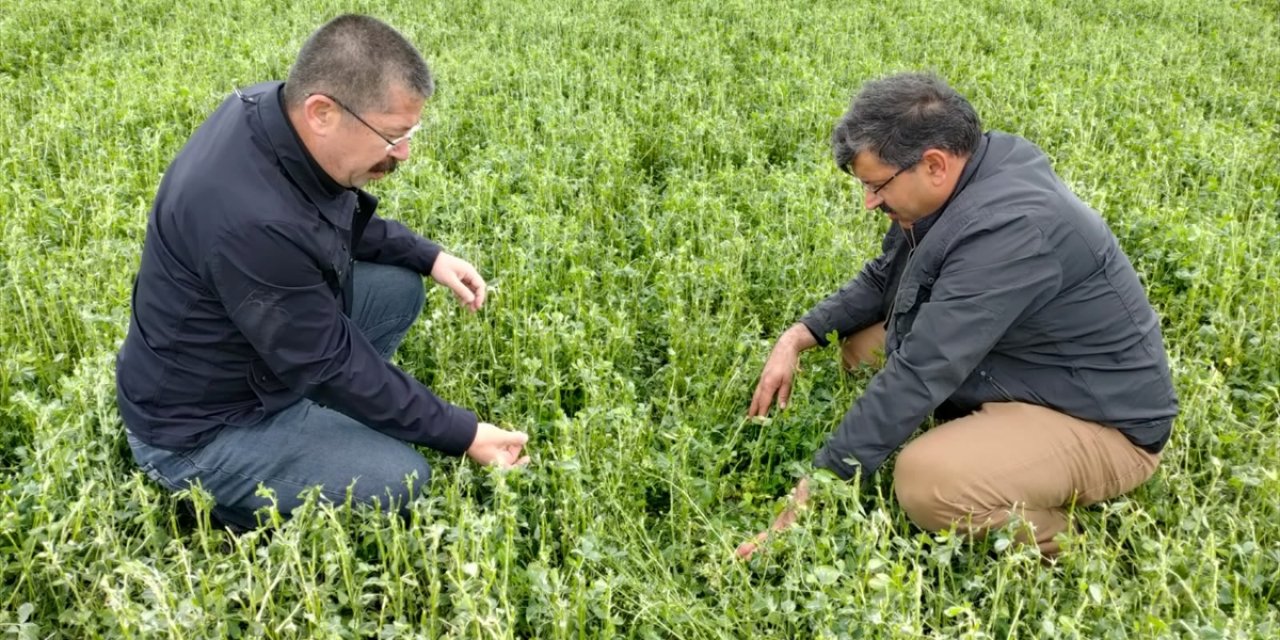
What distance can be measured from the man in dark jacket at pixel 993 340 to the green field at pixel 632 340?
0.19m

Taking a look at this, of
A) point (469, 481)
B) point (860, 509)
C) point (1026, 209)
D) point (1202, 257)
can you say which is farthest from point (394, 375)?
point (1202, 257)

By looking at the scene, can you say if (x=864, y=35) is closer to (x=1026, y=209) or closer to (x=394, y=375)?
(x=1026, y=209)

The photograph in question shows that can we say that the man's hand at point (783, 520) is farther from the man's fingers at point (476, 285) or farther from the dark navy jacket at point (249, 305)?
the man's fingers at point (476, 285)

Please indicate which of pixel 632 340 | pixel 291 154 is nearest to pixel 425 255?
pixel 632 340

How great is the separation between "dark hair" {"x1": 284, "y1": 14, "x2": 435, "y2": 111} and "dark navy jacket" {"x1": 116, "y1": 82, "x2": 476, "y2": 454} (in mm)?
156

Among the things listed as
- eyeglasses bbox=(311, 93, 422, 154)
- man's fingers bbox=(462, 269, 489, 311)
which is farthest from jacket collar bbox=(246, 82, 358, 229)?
man's fingers bbox=(462, 269, 489, 311)

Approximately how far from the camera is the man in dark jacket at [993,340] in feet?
9.45

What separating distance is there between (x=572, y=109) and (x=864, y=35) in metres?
3.62

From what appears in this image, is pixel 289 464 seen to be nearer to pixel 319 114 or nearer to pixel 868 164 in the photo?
pixel 319 114

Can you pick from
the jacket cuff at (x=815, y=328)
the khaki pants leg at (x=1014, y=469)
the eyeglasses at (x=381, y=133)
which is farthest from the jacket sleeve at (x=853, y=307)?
the eyeglasses at (x=381, y=133)

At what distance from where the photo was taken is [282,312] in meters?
2.65

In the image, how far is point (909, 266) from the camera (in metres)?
3.15

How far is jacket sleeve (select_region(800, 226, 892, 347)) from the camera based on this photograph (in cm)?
373

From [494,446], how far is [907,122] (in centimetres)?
165
